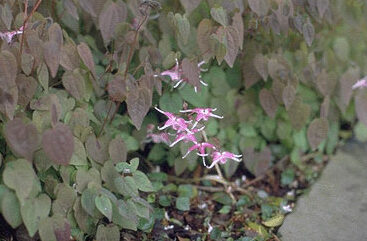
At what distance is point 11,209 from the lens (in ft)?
6.07

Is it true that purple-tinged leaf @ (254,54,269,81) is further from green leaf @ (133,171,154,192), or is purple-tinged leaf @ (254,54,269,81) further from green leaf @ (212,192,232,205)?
green leaf @ (133,171,154,192)

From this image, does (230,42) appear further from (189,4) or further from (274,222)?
(274,222)

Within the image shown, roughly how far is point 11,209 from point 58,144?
0.78ft

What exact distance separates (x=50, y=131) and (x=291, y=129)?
1.40 metres

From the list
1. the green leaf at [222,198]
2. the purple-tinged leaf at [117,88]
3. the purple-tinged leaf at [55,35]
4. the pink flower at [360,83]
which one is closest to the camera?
the purple-tinged leaf at [55,35]

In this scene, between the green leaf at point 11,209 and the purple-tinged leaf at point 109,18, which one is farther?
the purple-tinged leaf at point 109,18

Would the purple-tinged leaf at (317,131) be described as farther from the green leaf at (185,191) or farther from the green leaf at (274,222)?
the green leaf at (185,191)

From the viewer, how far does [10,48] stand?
1.95m

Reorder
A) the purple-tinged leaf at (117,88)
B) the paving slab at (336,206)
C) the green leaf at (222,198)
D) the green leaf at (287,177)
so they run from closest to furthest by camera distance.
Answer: the purple-tinged leaf at (117,88) → the paving slab at (336,206) → the green leaf at (222,198) → the green leaf at (287,177)

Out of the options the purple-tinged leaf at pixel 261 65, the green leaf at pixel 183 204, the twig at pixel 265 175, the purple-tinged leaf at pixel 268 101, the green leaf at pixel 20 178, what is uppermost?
the green leaf at pixel 20 178

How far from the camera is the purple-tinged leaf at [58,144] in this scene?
178cm

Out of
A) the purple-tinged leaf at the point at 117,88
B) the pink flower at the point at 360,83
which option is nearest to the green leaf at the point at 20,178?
the purple-tinged leaf at the point at 117,88

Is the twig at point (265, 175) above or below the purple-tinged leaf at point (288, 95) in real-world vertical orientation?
below

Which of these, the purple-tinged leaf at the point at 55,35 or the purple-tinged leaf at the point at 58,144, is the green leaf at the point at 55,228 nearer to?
the purple-tinged leaf at the point at 58,144
